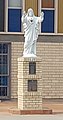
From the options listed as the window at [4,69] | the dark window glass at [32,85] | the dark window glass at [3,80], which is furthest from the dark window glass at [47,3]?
the dark window glass at [32,85]

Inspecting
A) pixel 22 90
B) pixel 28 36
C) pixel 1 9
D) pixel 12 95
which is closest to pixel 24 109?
pixel 22 90

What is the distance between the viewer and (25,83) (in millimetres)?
21609

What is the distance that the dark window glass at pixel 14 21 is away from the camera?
1103 inches

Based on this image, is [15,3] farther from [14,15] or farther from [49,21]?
[49,21]

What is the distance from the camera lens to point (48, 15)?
28.4 metres

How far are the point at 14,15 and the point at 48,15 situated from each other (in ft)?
6.01

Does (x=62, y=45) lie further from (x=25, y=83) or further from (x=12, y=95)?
(x=25, y=83)

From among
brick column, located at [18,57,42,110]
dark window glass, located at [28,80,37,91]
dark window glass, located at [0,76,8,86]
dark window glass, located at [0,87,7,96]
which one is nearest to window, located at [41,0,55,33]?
dark window glass, located at [0,76,8,86]

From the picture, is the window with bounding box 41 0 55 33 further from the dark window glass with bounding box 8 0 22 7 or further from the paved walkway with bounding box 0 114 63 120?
the paved walkway with bounding box 0 114 63 120

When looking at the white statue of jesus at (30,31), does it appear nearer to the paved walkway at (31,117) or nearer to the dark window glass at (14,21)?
the paved walkway at (31,117)

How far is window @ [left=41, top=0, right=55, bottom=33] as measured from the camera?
92.9 ft

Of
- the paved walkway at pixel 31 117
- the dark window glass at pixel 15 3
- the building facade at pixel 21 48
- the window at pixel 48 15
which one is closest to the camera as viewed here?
the paved walkway at pixel 31 117

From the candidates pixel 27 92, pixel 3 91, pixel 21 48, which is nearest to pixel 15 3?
pixel 21 48

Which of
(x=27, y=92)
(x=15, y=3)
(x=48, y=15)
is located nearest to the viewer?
(x=27, y=92)
